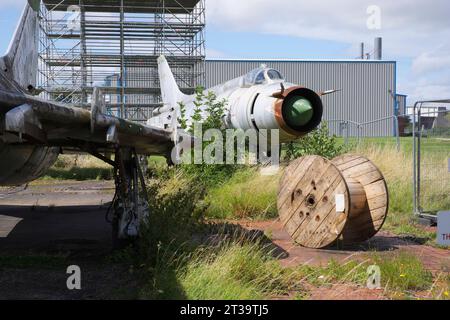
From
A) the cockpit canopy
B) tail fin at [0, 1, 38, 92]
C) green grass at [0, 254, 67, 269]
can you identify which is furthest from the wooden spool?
the cockpit canopy

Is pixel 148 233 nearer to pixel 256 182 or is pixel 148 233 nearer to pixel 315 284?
pixel 315 284

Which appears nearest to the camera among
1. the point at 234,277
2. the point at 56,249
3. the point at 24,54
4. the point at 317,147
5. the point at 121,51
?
the point at 234,277

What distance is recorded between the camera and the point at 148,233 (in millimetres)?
7039

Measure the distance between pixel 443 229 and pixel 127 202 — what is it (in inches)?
183

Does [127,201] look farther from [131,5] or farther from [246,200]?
[131,5]

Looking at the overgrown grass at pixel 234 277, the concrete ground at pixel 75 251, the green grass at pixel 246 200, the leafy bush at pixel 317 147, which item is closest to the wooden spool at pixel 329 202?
the concrete ground at pixel 75 251

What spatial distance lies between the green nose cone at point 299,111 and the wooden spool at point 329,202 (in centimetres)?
294

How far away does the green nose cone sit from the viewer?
1117 centimetres

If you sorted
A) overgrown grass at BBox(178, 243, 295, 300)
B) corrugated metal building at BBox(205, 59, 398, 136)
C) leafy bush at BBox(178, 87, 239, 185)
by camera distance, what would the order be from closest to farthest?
overgrown grass at BBox(178, 243, 295, 300) < leafy bush at BBox(178, 87, 239, 185) < corrugated metal building at BBox(205, 59, 398, 136)

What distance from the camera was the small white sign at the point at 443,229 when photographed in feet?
13.3

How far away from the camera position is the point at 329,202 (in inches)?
291

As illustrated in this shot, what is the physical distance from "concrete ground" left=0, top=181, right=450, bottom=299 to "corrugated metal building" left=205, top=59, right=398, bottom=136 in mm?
38335

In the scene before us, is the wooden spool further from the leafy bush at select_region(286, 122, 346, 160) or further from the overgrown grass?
the leafy bush at select_region(286, 122, 346, 160)

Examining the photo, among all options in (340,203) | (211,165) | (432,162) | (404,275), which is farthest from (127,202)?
(432,162)
